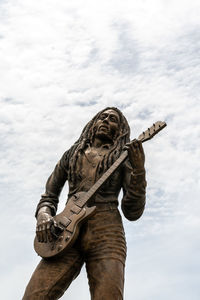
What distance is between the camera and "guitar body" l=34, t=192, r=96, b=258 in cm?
666

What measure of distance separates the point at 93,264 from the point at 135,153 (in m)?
1.47

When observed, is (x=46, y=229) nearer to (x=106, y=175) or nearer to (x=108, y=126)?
(x=106, y=175)

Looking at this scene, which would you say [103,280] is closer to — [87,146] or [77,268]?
[77,268]

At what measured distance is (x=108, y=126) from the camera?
788cm

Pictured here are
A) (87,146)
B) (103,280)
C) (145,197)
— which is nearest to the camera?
(103,280)

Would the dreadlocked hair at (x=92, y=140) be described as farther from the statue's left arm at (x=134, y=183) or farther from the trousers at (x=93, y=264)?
the trousers at (x=93, y=264)

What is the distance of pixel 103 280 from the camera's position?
21.6ft

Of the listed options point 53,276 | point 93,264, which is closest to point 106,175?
point 93,264

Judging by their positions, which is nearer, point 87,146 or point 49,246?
point 49,246

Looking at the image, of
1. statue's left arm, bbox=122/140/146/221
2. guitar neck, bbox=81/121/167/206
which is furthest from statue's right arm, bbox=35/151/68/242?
statue's left arm, bbox=122/140/146/221

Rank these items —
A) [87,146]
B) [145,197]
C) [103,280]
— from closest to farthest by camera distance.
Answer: [103,280]
[145,197]
[87,146]

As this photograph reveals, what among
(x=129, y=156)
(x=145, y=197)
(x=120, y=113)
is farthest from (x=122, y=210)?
(x=120, y=113)

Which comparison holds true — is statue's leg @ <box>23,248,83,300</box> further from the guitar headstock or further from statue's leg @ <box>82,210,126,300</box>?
the guitar headstock

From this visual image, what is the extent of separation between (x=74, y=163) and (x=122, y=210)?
3.02 ft
